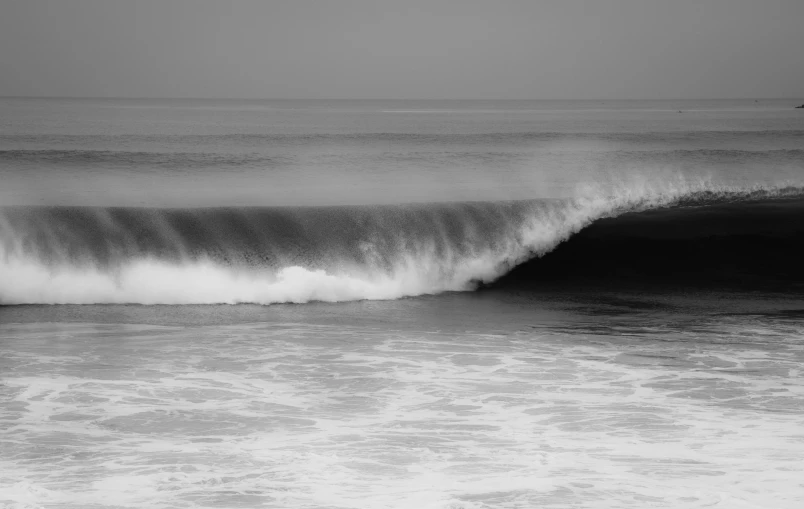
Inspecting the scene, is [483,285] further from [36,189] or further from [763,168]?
[763,168]

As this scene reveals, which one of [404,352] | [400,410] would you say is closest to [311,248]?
[404,352]

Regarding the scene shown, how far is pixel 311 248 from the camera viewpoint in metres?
12.4

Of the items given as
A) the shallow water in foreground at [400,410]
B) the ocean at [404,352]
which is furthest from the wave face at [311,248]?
the shallow water in foreground at [400,410]

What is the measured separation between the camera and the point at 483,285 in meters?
11.8

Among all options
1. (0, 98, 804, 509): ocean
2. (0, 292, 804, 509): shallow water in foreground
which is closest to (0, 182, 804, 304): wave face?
(0, 98, 804, 509): ocean

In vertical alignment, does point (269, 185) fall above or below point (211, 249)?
above

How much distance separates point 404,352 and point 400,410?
1751 mm

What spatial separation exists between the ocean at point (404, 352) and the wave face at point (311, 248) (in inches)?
1.7

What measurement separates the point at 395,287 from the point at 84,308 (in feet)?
11.7

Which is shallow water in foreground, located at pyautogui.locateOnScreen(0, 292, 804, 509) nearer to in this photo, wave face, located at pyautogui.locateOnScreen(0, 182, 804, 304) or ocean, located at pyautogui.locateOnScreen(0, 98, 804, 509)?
ocean, located at pyautogui.locateOnScreen(0, 98, 804, 509)

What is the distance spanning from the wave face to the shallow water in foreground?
1.15 meters

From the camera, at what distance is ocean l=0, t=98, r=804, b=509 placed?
502 centimetres

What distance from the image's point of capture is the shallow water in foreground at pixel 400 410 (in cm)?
486

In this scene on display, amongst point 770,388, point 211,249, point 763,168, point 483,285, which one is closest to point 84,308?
point 211,249
